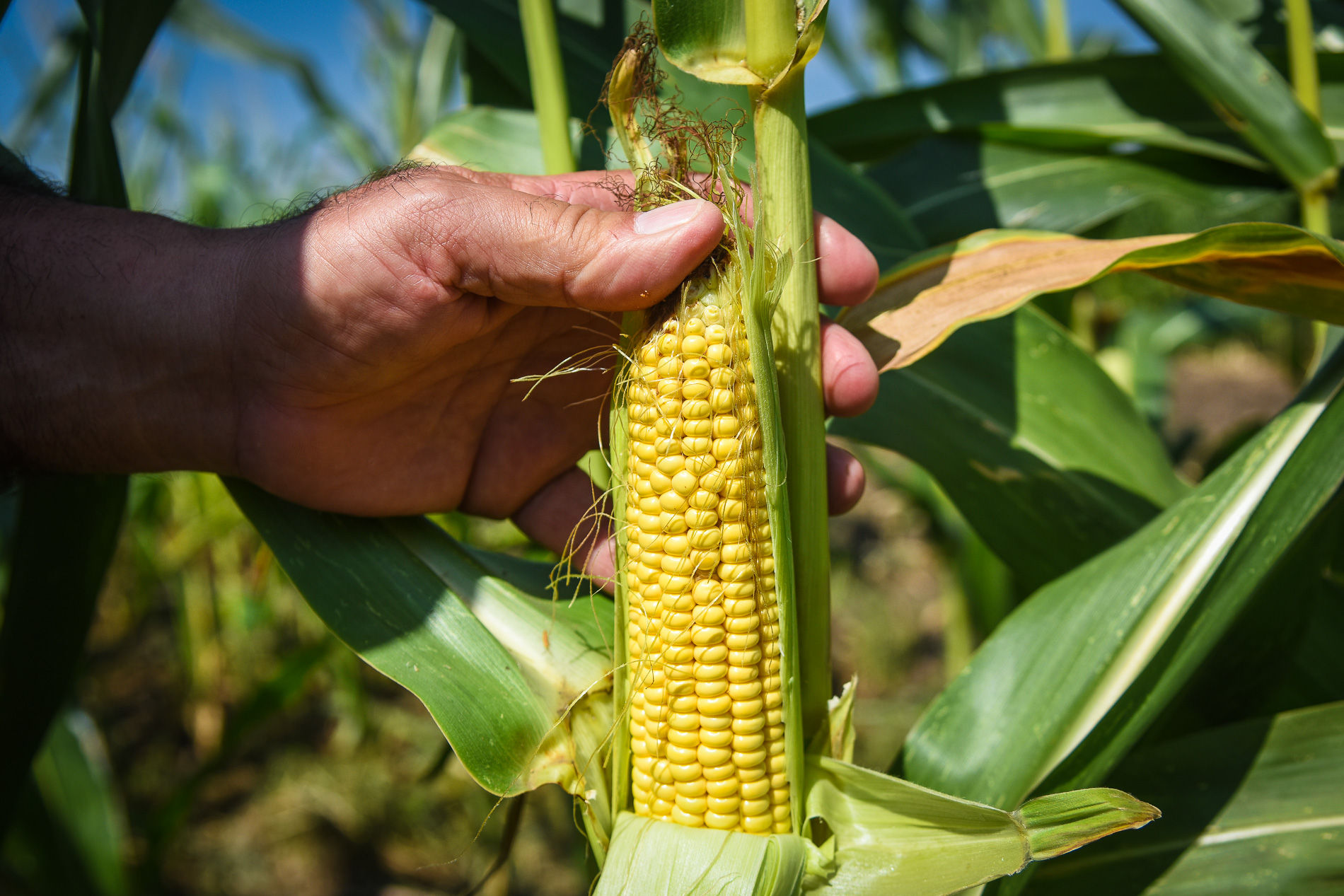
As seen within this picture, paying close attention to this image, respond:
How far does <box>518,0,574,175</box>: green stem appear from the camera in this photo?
1364mm

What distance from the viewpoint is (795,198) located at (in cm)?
98

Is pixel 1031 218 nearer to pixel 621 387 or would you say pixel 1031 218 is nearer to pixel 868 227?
pixel 868 227

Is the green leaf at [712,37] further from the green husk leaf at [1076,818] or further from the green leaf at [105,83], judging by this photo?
the green leaf at [105,83]

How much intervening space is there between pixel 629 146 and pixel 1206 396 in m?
8.14

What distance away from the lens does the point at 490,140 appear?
1726 mm

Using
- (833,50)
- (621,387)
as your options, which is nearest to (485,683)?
(621,387)

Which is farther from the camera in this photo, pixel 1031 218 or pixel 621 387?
pixel 1031 218

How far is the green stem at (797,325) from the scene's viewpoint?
3.06 feet

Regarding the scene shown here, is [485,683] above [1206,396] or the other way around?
above

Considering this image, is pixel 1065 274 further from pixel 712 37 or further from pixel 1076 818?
pixel 1076 818

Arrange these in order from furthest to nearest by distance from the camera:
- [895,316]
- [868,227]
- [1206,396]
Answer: [1206,396], [868,227], [895,316]

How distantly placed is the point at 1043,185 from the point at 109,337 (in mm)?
1924

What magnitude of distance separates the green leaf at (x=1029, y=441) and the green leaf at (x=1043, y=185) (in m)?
0.39

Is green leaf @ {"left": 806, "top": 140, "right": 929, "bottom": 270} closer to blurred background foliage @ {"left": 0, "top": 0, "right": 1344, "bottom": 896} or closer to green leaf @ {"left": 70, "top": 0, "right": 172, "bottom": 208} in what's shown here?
blurred background foliage @ {"left": 0, "top": 0, "right": 1344, "bottom": 896}
